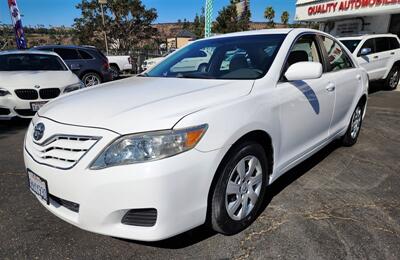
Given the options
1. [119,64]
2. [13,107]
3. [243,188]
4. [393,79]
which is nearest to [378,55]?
[393,79]

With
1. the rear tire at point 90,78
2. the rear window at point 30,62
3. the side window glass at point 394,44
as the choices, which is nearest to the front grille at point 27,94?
the rear window at point 30,62

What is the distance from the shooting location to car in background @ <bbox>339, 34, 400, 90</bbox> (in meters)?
9.57

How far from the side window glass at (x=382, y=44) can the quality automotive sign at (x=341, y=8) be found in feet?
9.82

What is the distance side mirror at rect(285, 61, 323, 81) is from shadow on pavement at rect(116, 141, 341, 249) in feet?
3.90

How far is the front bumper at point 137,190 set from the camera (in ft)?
6.59

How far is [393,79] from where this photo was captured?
10883 millimetres

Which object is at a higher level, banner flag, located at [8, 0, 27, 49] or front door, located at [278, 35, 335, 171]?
banner flag, located at [8, 0, 27, 49]

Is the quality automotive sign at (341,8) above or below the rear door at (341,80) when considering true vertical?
above

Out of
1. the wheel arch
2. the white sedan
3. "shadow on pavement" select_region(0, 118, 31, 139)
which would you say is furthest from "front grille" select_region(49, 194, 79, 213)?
"shadow on pavement" select_region(0, 118, 31, 139)

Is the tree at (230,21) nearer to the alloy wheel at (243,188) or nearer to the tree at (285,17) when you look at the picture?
the tree at (285,17)

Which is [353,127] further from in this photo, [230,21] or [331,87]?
[230,21]

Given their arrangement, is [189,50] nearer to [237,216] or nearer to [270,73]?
[270,73]

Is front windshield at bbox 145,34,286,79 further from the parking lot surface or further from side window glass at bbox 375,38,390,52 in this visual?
side window glass at bbox 375,38,390,52

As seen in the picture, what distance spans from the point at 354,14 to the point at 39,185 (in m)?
15.7
